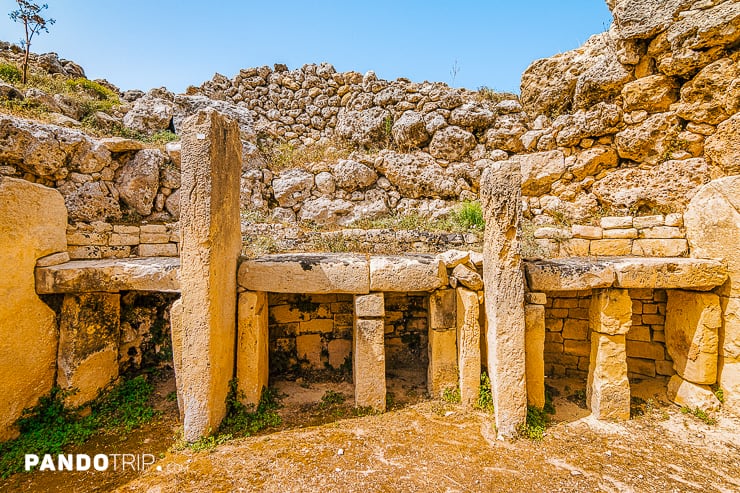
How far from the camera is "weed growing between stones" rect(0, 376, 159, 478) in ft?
10.8

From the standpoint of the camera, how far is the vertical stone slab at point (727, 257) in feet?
12.5

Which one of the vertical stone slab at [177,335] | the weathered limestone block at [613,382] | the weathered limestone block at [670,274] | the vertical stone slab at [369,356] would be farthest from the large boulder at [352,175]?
the weathered limestone block at [613,382]

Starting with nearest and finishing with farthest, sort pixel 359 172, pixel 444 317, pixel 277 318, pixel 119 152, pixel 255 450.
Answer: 1. pixel 255 450
2. pixel 444 317
3. pixel 277 318
4. pixel 119 152
5. pixel 359 172

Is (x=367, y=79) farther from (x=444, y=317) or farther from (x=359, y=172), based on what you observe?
(x=444, y=317)

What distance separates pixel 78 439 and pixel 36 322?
4.75 feet

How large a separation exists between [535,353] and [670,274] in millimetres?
1911

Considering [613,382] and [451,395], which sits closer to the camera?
[613,382]

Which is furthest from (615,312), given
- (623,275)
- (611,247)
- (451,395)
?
(611,247)

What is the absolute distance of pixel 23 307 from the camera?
3539mm

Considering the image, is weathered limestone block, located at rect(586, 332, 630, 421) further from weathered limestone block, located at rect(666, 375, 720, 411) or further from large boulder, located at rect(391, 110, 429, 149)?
large boulder, located at rect(391, 110, 429, 149)

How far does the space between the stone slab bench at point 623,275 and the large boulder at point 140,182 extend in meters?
6.67

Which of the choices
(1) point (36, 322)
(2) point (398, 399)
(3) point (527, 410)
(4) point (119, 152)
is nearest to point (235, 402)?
(2) point (398, 399)

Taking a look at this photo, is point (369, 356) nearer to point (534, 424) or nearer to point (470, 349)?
point (470, 349)

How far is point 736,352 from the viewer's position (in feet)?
12.5
